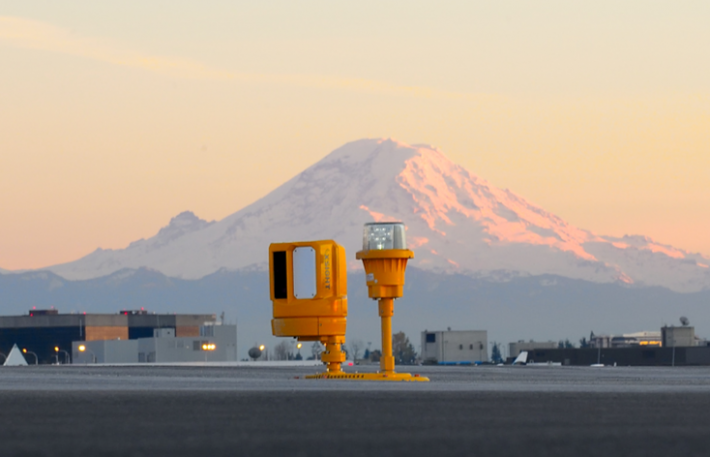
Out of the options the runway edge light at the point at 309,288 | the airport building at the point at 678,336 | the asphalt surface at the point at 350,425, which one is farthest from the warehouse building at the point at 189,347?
the asphalt surface at the point at 350,425

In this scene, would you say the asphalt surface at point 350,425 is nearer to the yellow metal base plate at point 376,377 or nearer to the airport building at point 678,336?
the yellow metal base plate at point 376,377

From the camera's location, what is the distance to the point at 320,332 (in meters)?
34.6

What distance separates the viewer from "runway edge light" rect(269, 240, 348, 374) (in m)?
33.8

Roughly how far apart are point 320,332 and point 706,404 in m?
18.7

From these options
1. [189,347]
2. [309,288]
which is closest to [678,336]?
[189,347]

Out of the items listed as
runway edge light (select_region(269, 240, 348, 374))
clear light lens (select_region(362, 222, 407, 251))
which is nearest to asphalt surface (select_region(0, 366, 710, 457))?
clear light lens (select_region(362, 222, 407, 251))

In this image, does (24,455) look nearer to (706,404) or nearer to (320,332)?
(706,404)

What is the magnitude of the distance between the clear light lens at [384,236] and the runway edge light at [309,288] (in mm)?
1186

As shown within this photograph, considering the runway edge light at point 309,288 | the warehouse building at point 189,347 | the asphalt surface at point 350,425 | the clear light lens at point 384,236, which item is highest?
the clear light lens at point 384,236

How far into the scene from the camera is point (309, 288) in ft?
112

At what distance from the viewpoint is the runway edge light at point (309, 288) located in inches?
1331

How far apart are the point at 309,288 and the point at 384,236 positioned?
9.01 ft

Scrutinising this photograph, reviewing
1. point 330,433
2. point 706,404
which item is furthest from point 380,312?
point 330,433

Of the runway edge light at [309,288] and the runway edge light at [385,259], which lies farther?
the runway edge light at [309,288]
